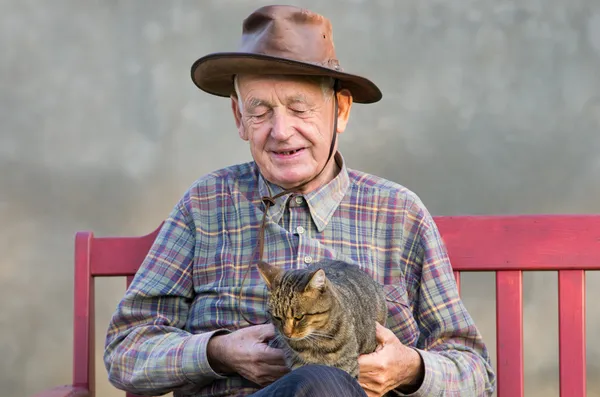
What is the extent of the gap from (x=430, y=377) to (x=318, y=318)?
0.42 meters

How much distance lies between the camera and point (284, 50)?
8.52 feet

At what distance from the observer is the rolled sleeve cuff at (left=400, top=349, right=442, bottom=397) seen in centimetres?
248

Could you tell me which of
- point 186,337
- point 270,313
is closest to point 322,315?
point 270,313

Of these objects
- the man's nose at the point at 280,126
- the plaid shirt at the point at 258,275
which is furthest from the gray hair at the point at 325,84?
the plaid shirt at the point at 258,275

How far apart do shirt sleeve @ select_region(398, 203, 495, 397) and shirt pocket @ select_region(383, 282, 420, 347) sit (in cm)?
6

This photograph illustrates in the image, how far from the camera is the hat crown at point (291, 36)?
2604 mm

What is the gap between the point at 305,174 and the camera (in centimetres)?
264

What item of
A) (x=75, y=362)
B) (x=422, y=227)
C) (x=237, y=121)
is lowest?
(x=75, y=362)

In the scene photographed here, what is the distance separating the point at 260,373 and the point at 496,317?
85 centimetres

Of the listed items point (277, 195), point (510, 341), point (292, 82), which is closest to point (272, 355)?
point (277, 195)

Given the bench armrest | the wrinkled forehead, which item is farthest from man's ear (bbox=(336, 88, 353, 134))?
the bench armrest

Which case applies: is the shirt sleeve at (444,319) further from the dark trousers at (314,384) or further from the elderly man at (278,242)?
the dark trousers at (314,384)

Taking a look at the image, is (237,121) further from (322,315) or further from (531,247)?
(531,247)

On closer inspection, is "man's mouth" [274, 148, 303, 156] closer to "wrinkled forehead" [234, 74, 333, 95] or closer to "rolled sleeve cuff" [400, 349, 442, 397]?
"wrinkled forehead" [234, 74, 333, 95]
